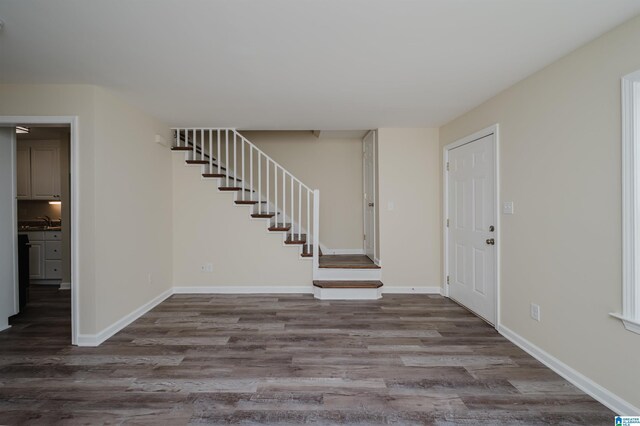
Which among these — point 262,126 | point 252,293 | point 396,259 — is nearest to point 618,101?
point 396,259

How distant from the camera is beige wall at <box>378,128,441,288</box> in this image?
4508 millimetres

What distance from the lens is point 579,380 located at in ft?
7.18

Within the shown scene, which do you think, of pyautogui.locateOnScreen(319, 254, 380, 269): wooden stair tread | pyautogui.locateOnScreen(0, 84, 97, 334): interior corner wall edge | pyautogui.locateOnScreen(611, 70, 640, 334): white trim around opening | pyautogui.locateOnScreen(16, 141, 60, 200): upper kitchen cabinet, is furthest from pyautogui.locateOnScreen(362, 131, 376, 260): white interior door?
pyautogui.locateOnScreen(16, 141, 60, 200): upper kitchen cabinet

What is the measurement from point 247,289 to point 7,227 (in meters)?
2.83

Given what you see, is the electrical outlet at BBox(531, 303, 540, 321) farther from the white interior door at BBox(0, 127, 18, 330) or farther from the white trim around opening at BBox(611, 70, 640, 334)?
the white interior door at BBox(0, 127, 18, 330)

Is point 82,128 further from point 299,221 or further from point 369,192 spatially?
point 369,192

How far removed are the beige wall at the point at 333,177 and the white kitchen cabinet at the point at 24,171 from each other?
13.6 feet

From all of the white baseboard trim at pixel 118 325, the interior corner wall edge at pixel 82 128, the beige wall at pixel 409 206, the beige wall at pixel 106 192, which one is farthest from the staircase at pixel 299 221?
the white baseboard trim at pixel 118 325

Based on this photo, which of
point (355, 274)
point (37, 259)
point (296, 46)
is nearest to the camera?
point (296, 46)

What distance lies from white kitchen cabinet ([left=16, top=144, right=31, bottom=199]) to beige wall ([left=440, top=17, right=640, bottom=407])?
726 centimetres

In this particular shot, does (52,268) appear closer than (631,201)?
No

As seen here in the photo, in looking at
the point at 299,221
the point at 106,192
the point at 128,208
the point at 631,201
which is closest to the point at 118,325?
the point at 128,208

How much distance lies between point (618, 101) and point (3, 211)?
18.3 ft

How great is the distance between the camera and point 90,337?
2877 millimetres
